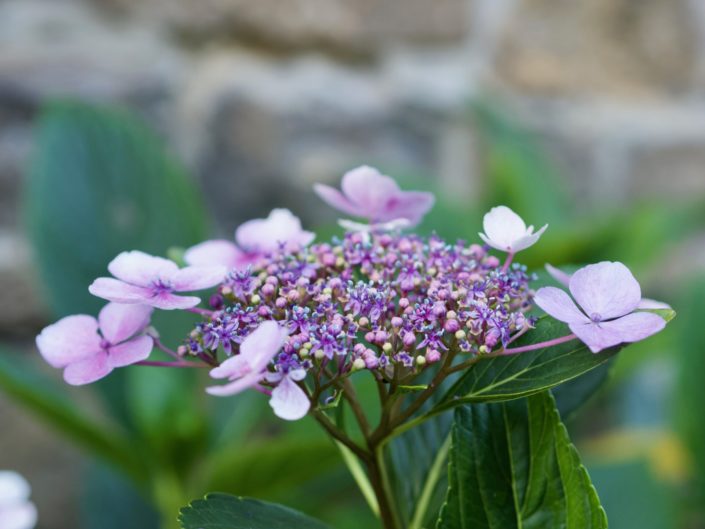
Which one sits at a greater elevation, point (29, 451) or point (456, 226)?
point (456, 226)

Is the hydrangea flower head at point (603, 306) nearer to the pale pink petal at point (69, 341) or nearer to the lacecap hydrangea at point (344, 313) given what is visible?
the lacecap hydrangea at point (344, 313)

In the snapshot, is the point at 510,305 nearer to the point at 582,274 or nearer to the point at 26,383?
the point at 582,274

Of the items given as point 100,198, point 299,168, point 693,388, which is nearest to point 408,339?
point 100,198

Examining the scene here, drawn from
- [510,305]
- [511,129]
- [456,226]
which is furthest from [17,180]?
[510,305]

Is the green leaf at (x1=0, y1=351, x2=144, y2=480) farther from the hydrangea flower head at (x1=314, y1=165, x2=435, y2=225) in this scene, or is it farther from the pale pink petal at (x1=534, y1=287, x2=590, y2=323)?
the pale pink petal at (x1=534, y1=287, x2=590, y2=323)

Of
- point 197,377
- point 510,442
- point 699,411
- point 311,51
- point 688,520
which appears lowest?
point 688,520

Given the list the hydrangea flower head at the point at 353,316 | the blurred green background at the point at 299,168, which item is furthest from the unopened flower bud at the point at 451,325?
the blurred green background at the point at 299,168

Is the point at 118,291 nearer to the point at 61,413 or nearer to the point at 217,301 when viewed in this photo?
the point at 217,301
